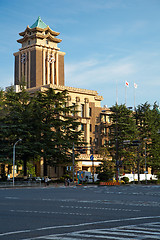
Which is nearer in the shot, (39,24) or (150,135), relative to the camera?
(150,135)

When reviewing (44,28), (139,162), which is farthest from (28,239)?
(44,28)

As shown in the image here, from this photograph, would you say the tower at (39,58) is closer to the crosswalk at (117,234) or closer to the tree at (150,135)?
the tree at (150,135)

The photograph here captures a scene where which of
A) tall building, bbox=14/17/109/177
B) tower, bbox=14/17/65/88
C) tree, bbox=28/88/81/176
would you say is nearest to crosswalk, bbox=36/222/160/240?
tree, bbox=28/88/81/176

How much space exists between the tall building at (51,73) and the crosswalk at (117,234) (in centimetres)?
7967

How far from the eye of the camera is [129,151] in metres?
82.3

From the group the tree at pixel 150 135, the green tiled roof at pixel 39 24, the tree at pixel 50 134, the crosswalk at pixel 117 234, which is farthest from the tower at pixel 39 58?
the crosswalk at pixel 117 234

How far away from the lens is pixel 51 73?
117188 mm

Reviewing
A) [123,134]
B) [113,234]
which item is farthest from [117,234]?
[123,134]

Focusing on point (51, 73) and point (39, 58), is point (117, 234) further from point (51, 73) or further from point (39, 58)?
point (51, 73)

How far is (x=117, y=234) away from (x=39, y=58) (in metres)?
107

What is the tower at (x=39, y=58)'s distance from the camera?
11281 centimetres

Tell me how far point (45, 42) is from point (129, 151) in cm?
5192

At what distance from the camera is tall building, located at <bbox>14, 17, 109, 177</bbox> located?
94.9 meters

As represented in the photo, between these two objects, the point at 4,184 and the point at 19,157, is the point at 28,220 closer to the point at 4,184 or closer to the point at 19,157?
the point at 4,184
